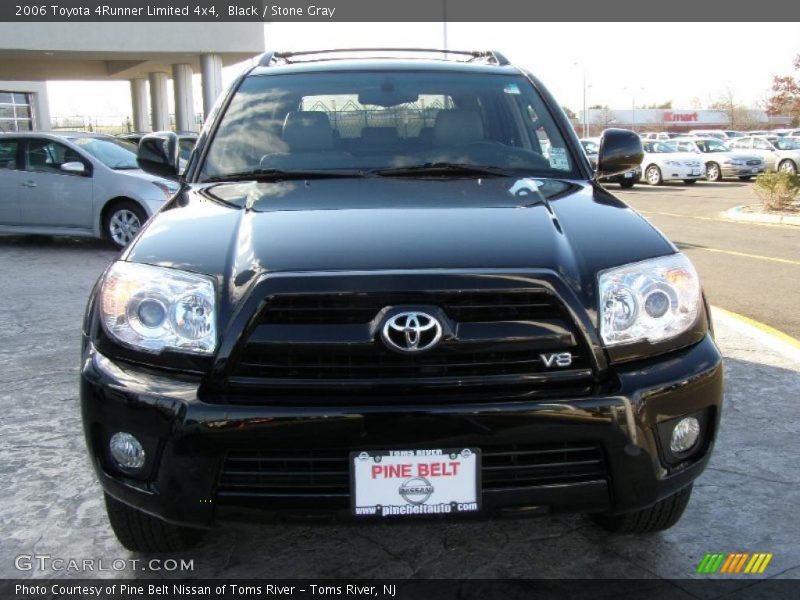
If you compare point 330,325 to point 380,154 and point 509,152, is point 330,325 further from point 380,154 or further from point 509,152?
point 509,152

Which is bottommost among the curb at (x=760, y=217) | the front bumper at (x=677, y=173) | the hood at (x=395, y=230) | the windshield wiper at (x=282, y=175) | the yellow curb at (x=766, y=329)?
the curb at (x=760, y=217)

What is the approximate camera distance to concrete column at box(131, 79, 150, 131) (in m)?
36.3

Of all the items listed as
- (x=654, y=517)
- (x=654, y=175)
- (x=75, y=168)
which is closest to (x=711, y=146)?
(x=654, y=175)

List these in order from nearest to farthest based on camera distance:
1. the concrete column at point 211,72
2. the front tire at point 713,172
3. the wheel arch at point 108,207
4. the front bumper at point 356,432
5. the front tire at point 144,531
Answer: the front bumper at point 356,432, the front tire at point 144,531, the wheel arch at point 108,207, the concrete column at point 211,72, the front tire at point 713,172

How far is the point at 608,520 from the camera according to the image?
9.30 feet

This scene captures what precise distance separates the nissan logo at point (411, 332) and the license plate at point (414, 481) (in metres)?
0.28

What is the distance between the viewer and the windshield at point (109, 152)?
10.1m

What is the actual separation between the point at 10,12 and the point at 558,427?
23624 millimetres

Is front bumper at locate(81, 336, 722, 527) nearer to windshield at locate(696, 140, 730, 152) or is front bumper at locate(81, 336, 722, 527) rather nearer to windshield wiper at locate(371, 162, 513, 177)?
windshield wiper at locate(371, 162, 513, 177)

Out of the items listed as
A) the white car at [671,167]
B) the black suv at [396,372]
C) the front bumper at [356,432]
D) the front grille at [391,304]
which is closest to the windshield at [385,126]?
the black suv at [396,372]

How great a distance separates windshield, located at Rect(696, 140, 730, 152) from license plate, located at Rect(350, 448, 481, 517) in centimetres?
2772

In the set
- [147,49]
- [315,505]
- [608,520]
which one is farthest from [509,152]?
[147,49]

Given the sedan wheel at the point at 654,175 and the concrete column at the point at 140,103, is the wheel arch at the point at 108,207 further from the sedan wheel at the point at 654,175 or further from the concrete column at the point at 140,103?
the concrete column at the point at 140,103

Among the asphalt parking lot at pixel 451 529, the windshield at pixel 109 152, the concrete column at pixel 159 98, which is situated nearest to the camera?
the asphalt parking lot at pixel 451 529
